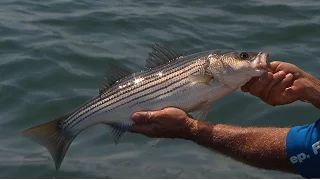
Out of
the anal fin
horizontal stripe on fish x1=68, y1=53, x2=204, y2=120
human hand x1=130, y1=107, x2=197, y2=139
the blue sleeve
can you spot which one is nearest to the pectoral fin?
horizontal stripe on fish x1=68, y1=53, x2=204, y2=120

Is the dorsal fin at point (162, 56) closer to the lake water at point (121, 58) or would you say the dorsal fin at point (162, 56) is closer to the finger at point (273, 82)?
the finger at point (273, 82)

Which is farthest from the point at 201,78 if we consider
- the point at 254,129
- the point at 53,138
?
the point at 53,138

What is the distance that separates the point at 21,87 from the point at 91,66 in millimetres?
971

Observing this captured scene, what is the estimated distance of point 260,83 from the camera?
5070mm

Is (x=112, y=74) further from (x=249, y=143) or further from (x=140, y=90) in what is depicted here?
(x=249, y=143)

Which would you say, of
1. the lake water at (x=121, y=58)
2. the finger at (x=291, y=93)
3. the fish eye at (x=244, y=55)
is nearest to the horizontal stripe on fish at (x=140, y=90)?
the fish eye at (x=244, y=55)

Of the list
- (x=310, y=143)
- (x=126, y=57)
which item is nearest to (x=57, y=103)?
(x=126, y=57)

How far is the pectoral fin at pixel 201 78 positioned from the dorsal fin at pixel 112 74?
1.83 feet

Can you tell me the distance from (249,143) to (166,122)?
0.63m

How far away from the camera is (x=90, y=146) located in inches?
238

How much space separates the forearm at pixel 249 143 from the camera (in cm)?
477

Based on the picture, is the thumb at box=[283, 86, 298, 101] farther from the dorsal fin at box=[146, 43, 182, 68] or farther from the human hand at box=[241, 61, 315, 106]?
the dorsal fin at box=[146, 43, 182, 68]

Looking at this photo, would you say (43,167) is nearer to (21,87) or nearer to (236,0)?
(21,87)

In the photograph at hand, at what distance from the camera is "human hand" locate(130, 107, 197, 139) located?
4941 millimetres
